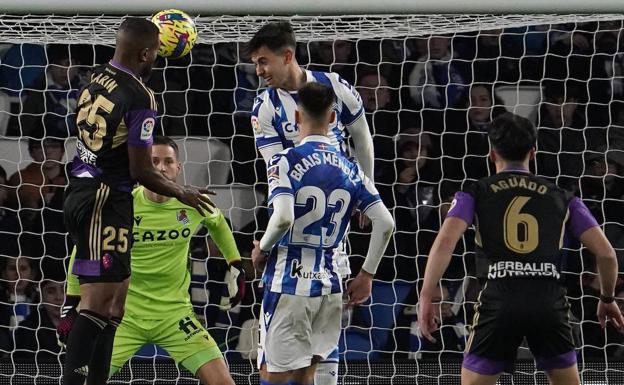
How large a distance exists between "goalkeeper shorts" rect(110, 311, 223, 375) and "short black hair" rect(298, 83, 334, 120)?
176 cm

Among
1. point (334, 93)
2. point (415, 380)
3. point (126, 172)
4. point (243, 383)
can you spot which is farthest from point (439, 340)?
point (126, 172)

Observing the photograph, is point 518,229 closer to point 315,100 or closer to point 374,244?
point 374,244

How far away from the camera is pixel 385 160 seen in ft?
28.2

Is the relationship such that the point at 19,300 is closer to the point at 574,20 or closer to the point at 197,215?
the point at 197,215

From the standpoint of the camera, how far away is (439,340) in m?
8.48

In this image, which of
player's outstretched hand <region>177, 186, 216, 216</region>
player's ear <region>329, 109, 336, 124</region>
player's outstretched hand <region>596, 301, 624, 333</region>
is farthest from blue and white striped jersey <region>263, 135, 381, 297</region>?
player's outstretched hand <region>596, 301, 624, 333</region>

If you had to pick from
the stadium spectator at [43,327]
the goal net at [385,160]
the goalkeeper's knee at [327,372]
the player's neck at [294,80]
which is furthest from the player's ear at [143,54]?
the stadium spectator at [43,327]

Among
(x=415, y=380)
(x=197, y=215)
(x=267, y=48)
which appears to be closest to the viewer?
(x=267, y=48)

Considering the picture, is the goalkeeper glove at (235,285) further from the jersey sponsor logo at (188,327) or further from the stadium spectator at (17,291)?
the stadium spectator at (17,291)

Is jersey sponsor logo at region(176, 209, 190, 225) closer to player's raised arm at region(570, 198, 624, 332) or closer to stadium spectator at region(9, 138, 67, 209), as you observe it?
stadium spectator at region(9, 138, 67, 209)

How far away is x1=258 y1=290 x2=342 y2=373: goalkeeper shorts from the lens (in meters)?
5.64

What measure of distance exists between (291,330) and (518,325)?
3.21 ft

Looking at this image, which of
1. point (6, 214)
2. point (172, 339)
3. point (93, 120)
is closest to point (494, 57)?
point (172, 339)

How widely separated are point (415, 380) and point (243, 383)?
1.09 metres
